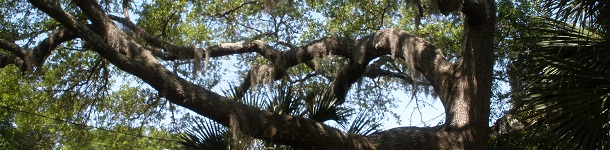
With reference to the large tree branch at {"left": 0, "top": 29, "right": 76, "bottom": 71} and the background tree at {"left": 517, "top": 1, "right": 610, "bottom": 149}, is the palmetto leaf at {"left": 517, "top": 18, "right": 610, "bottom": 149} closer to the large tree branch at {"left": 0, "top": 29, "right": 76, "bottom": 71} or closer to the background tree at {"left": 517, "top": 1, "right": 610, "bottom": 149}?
the background tree at {"left": 517, "top": 1, "right": 610, "bottom": 149}

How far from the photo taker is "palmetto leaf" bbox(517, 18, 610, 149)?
20.0 feet

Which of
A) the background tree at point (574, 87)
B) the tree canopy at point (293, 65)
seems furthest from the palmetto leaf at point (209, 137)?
the background tree at point (574, 87)

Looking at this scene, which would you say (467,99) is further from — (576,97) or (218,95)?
(218,95)

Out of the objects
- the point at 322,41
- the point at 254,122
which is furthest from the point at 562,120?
the point at 322,41

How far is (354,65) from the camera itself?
29.1 feet

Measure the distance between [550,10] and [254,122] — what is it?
305 cm

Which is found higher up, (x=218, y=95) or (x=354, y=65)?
(x=354, y=65)

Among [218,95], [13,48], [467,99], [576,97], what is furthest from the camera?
[13,48]

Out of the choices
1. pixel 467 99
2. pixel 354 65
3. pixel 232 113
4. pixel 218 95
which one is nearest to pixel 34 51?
pixel 218 95

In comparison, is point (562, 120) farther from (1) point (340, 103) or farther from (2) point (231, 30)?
(2) point (231, 30)

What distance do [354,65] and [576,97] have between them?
10.6ft

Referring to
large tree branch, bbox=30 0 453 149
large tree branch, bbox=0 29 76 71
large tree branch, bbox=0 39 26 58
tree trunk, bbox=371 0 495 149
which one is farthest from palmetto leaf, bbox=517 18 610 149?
large tree branch, bbox=0 39 26 58

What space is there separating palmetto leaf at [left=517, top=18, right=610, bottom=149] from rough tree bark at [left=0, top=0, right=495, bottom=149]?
627mm

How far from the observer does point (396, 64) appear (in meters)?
11.1
